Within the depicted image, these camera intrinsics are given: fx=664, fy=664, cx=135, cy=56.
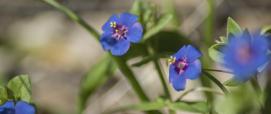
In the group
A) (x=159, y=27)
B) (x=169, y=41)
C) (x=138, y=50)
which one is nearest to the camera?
(x=159, y=27)

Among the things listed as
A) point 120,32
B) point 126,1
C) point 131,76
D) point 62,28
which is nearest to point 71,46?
point 62,28

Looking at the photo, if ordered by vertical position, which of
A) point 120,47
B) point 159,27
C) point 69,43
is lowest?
point 120,47

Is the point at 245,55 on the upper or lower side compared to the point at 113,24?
lower

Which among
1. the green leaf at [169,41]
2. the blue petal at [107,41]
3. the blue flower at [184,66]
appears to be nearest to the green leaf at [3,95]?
the blue petal at [107,41]

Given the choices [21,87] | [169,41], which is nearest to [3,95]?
[21,87]

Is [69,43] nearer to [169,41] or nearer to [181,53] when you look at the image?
[169,41]

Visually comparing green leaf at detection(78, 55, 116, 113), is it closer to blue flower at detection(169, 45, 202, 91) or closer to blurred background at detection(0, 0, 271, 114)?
blue flower at detection(169, 45, 202, 91)
